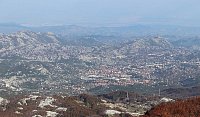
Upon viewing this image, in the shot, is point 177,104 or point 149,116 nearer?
point 149,116

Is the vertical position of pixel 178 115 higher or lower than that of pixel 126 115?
higher

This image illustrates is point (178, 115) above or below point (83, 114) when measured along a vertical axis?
above

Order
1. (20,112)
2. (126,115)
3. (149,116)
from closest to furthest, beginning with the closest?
(149,116) → (126,115) → (20,112)

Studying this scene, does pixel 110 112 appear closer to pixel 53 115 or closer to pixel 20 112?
pixel 53 115

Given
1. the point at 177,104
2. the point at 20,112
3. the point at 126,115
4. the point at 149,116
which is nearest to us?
the point at 149,116

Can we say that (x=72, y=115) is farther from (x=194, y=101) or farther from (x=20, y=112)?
(x=194, y=101)

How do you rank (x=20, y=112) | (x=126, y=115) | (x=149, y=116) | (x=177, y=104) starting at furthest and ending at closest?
(x=20, y=112)
(x=126, y=115)
(x=177, y=104)
(x=149, y=116)

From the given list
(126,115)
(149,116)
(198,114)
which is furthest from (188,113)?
(126,115)

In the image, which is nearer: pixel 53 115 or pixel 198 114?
pixel 198 114

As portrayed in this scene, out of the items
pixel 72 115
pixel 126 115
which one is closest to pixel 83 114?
pixel 72 115
